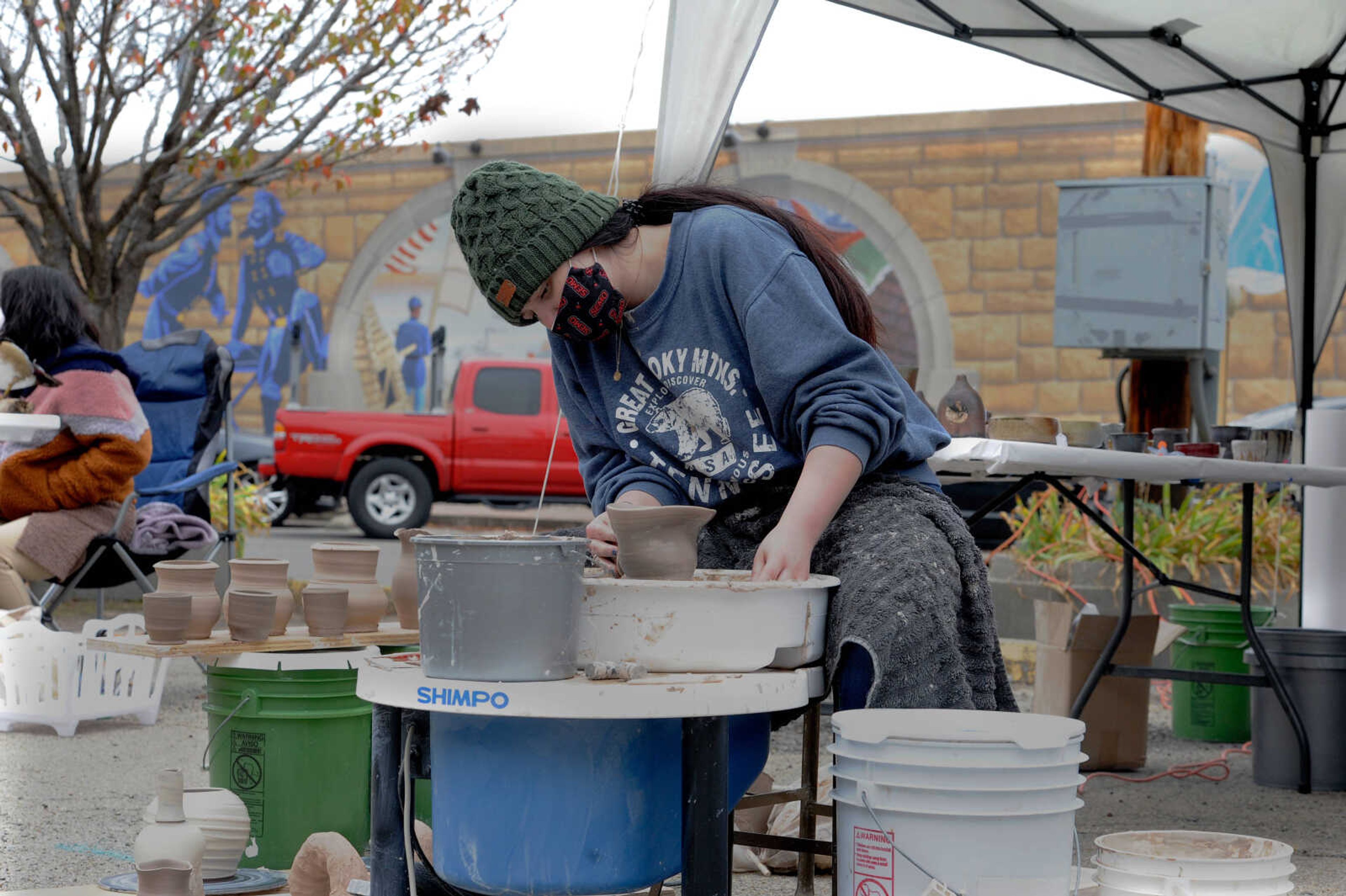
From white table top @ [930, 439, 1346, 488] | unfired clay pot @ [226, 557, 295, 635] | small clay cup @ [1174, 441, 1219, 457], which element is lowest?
unfired clay pot @ [226, 557, 295, 635]

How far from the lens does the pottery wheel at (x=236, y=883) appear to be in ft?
8.55

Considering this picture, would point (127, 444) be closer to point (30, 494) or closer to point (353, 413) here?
point (30, 494)

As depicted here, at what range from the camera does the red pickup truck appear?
12062 mm

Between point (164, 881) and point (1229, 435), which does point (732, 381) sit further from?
point (1229, 435)

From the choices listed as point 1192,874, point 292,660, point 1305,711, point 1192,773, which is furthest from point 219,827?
point 1305,711

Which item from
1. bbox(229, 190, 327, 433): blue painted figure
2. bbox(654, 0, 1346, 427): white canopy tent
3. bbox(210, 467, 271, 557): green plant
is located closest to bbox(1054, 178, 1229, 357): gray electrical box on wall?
bbox(654, 0, 1346, 427): white canopy tent

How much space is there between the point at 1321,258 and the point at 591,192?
4.05 metres

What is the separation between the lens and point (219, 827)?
2.77 meters

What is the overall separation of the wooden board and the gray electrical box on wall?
3.75 m

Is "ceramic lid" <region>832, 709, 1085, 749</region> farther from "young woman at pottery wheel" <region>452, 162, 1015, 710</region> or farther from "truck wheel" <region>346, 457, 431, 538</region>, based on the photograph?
"truck wheel" <region>346, 457, 431, 538</region>

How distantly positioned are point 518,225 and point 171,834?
49.3 inches

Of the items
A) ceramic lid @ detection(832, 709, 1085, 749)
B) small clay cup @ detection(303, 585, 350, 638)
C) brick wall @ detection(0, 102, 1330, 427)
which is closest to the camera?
ceramic lid @ detection(832, 709, 1085, 749)

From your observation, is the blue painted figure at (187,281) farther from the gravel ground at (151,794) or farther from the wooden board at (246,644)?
the wooden board at (246,644)

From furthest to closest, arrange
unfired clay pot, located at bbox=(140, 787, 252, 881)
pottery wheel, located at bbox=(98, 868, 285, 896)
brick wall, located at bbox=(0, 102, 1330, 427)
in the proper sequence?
brick wall, located at bbox=(0, 102, 1330, 427) < unfired clay pot, located at bbox=(140, 787, 252, 881) < pottery wheel, located at bbox=(98, 868, 285, 896)
